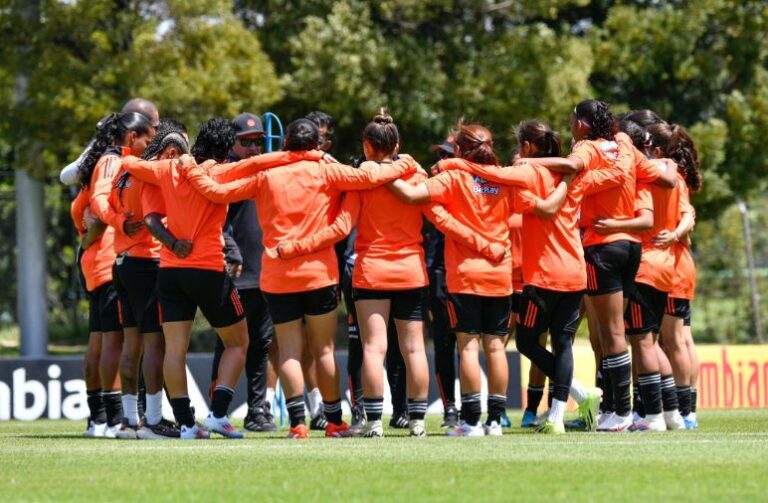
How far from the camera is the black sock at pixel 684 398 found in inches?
457

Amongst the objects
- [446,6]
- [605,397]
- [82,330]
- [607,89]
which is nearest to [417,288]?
[605,397]

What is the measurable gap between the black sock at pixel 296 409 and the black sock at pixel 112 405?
147 centimetres

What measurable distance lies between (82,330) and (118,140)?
1778cm

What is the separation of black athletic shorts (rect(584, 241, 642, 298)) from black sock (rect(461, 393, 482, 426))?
1282mm

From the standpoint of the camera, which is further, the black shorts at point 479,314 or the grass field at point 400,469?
the black shorts at point 479,314

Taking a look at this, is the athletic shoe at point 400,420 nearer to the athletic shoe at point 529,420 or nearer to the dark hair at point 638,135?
the athletic shoe at point 529,420

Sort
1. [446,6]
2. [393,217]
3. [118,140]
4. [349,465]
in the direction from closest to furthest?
[349,465] → [393,217] → [118,140] → [446,6]

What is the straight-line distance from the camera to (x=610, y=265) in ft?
35.1

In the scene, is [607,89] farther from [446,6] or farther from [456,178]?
[456,178]

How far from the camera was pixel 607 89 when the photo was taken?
2638 centimetres

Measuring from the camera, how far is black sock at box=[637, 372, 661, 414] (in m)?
10.9

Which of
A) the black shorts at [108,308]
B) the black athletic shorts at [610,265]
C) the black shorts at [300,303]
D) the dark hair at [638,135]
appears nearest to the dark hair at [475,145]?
the black athletic shorts at [610,265]

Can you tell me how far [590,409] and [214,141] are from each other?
3441 mm

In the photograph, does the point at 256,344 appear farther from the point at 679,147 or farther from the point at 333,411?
the point at 679,147
